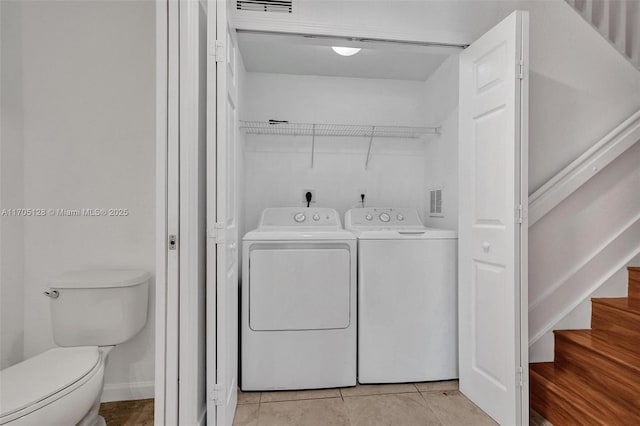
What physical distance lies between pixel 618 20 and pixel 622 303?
1.83 m

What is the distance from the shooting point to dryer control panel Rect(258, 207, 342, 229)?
8.66 ft

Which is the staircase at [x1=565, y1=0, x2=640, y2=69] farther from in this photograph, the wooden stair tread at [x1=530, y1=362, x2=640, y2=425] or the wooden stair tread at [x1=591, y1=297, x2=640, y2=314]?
the wooden stair tread at [x1=530, y1=362, x2=640, y2=425]

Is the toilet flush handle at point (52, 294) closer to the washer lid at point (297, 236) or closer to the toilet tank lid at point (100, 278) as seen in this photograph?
the toilet tank lid at point (100, 278)

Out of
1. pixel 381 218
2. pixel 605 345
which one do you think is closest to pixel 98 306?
pixel 381 218

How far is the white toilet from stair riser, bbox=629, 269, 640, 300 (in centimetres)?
257

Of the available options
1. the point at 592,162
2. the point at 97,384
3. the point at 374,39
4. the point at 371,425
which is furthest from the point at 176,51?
the point at 592,162

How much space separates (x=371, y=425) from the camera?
1.76 m

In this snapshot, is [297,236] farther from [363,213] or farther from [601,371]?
[601,371]

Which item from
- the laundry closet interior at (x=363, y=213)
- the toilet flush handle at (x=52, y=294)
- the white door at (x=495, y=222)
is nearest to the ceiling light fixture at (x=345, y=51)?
the laundry closet interior at (x=363, y=213)

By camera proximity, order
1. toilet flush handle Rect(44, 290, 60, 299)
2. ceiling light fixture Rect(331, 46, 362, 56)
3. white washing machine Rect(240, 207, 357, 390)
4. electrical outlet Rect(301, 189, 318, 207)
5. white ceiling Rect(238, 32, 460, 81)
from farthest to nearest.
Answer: electrical outlet Rect(301, 189, 318, 207)
white ceiling Rect(238, 32, 460, 81)
ceiling light fixture Rect(331, 46, 362, 56)
white washing machine Rect(240, 207, 357, 390)
toilet flush handle Rect(44, 290, 60, 299)

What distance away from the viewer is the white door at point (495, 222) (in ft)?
5.47

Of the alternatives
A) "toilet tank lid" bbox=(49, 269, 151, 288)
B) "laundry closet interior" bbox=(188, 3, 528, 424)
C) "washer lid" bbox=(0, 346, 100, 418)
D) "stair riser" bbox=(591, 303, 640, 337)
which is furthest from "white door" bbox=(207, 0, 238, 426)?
"stair riser" bbox=(591, 303, 640, 337)

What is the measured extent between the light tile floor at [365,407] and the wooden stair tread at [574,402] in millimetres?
307

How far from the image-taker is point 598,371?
5.43 ft
